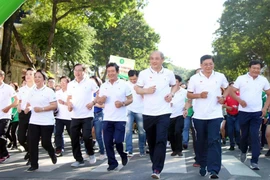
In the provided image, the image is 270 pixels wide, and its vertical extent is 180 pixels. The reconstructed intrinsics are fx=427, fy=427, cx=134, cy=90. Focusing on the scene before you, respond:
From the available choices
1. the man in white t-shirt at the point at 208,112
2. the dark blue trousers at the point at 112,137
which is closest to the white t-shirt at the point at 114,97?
the dark blue trousers at the point at 112,137

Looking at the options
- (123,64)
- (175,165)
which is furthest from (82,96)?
(123,64)

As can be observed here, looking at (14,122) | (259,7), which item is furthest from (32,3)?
(259,7)

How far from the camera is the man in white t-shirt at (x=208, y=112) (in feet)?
21.3

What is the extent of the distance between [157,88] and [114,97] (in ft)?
3.86

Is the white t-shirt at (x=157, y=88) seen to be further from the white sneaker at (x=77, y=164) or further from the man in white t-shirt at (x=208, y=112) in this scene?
the white sneaker at (x=77, y=164)

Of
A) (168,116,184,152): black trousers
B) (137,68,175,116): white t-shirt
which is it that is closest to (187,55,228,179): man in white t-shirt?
(137,68,175,116): white t-shirt

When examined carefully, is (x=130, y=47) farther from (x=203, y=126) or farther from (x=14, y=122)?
(x=203, y=126)

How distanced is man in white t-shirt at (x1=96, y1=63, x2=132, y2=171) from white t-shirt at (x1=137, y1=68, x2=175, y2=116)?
83 centimetres

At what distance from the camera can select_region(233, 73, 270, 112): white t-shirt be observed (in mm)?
7703

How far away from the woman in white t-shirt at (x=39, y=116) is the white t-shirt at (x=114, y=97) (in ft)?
2.98

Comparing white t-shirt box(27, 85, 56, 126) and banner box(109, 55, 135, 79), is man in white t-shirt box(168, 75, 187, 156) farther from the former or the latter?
banner box(109, 55, 135, 79)

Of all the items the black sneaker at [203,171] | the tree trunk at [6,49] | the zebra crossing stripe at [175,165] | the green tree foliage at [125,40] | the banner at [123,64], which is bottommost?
the zebra crossing stripe at [175,165]

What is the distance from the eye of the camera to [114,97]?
24.8ft

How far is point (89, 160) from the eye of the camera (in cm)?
855
